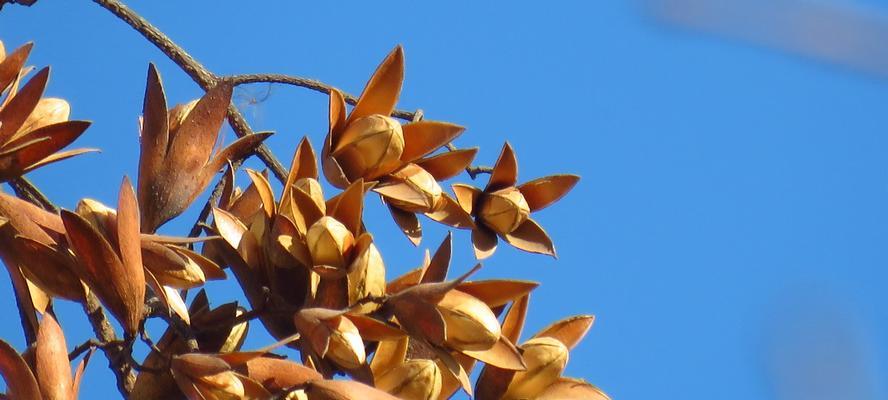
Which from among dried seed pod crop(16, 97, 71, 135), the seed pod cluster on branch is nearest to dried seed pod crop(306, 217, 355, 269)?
the seed pod cluster on branch

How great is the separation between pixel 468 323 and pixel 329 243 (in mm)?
84

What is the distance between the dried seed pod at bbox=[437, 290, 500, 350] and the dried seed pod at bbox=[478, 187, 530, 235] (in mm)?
147

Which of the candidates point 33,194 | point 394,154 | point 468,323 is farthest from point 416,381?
point 33,194

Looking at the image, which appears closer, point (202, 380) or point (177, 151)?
point (202, 380)

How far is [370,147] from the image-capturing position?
0.67 m

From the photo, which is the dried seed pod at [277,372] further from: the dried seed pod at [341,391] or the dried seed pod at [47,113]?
the dried seed pod at [47,113]

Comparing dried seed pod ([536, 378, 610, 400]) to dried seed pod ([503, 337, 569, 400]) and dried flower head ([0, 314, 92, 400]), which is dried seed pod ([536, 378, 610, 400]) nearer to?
dried seed pod ([503, 337, 569, 400])

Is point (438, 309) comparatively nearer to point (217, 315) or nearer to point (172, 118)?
point (217, 315)

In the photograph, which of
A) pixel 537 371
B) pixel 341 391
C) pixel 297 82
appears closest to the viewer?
pixel 341 391

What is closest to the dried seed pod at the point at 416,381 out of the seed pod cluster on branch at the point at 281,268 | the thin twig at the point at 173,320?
the seed pod cluster on branch at the point at 281,268

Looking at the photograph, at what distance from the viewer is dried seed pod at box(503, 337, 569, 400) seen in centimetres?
63

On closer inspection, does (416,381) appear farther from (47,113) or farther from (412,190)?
(47,113)

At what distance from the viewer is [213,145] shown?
0.67 m

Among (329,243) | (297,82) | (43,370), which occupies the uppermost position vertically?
(297,82)
